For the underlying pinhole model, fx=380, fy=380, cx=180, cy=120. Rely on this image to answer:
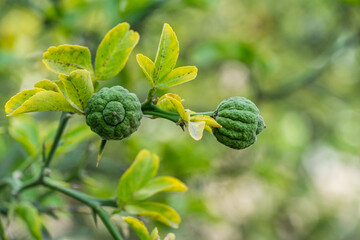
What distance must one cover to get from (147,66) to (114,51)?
119 mm

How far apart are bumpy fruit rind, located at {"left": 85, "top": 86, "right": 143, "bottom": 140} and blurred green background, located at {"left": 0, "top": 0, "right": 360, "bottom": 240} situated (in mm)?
438

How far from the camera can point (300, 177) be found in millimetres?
3379

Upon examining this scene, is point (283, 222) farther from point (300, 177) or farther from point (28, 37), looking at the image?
point (28, 37)

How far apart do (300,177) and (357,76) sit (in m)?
1.00

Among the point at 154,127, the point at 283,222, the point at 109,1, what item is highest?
the point at 283,222

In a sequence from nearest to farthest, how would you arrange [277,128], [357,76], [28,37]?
[28,37], [277,128], [357,76]

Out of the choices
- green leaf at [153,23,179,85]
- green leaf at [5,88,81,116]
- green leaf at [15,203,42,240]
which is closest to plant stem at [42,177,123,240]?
green leaf at [15,203,42,240]

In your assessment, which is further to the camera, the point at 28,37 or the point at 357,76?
the point at 357,76

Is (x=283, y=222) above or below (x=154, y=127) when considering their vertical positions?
above

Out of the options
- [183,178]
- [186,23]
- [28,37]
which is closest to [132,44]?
[183,178]

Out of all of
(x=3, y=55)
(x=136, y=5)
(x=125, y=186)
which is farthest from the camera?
(x=136, y=5)

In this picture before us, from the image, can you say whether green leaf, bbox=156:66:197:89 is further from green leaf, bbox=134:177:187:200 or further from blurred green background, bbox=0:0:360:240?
blurred green background, bbox=0:0:360:240

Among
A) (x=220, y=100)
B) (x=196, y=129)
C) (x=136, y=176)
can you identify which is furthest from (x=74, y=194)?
(x=220, y=100)

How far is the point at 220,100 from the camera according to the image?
→ 2.93m
